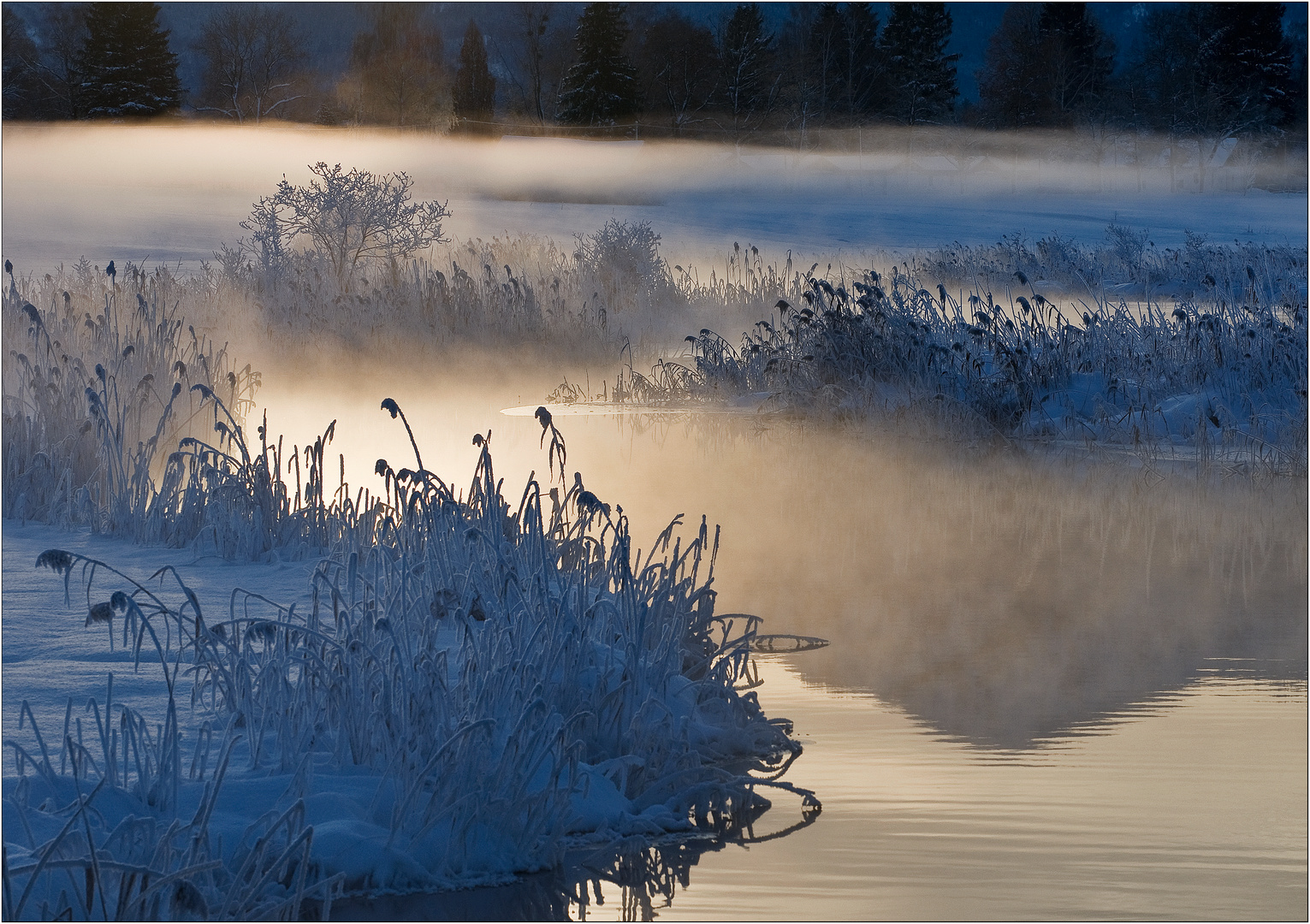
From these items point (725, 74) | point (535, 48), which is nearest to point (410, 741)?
point (535, 48)

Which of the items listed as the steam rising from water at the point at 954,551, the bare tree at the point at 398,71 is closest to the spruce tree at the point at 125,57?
the bare tree at the point at 398,71

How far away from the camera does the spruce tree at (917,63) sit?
3559 centimetres

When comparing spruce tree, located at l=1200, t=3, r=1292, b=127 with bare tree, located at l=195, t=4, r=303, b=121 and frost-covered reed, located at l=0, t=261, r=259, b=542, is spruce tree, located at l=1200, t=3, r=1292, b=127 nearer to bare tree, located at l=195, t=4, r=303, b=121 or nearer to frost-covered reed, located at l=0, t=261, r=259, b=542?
bare tree, located at l=195, t=4, r=303, b=121

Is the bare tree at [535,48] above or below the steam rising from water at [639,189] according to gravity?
above

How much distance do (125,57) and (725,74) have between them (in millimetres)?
14815

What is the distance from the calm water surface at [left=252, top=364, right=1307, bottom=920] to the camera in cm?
343

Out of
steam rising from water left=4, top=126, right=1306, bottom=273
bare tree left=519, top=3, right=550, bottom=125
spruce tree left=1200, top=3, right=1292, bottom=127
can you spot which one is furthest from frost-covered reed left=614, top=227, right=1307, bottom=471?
spruce tree left=1200, top=3, right=1292, bottom=127

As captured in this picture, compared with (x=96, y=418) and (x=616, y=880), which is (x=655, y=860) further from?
(x=96, y=418)

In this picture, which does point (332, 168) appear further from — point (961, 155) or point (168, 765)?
point (961, 155)

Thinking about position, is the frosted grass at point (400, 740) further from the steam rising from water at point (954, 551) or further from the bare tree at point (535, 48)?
the bare tree at point (535, 48)

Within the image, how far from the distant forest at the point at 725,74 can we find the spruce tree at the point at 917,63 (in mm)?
56

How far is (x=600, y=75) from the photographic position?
112 feet

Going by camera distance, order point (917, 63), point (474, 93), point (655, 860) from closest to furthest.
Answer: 1. point (655, 860)
2. point (917, 63)
3. point (474, 93)

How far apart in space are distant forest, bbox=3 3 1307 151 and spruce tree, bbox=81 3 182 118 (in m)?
0.73
